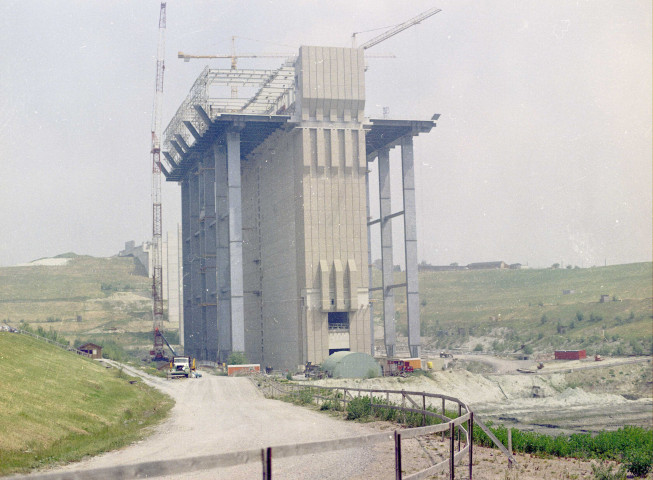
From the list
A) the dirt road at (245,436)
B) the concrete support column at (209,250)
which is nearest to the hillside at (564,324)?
the concrete support column at (209,250)

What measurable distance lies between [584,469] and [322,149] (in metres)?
79.9

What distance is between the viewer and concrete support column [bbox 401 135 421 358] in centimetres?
10456

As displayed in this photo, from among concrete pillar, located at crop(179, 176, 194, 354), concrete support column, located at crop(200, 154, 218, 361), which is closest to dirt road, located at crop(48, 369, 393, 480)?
concrete support column, located at crop(200, 154, 218, 361)

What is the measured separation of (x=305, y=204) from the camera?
315 feet

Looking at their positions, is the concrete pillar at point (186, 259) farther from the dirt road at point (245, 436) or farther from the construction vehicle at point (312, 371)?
the dirt road at point (245, 436)

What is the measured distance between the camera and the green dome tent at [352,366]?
279 feet

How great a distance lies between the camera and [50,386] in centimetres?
3694

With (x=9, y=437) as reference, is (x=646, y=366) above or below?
below

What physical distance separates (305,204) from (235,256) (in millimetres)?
12760

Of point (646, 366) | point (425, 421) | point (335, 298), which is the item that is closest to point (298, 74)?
point (335, 298)

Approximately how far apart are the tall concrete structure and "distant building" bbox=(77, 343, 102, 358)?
1706 centimetres

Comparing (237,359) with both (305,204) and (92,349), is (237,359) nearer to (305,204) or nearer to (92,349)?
(92,349)

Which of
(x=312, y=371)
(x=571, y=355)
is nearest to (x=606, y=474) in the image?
(x=312, y=371)

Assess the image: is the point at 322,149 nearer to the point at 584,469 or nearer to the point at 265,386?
the point at 265,386
